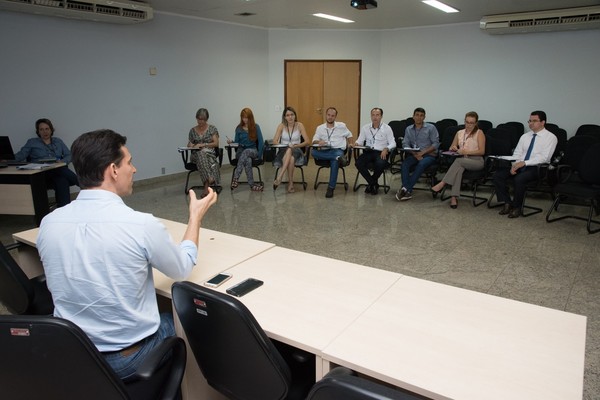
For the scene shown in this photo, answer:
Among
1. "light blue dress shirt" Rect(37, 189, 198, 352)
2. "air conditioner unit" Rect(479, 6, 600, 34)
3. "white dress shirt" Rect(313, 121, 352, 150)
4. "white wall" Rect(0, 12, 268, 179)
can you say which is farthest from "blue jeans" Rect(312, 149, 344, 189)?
"light blue dress shirt" Rect(37, 189, 198, 352)

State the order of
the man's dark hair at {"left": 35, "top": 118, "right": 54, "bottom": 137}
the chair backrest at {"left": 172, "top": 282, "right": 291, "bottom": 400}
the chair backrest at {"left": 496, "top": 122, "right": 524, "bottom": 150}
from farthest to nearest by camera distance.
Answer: the chair backrest at {"left": 496, "top": 122, "right": 524, "bottom": 150} → the man's dark hair at {"left": 35, "top": 118, "right": 54, "bottom": 137} → the chair backrest at {"left": 172, "top": 282, "right": 291, "bottom": 400}

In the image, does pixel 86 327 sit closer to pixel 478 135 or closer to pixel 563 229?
pixel 563 229

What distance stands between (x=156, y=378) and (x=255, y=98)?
8341 millimetres

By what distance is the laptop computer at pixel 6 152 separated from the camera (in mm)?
5227

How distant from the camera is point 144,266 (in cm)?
160

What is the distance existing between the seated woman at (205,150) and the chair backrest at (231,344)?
16.9 feet

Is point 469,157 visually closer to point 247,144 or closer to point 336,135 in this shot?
point 336,135

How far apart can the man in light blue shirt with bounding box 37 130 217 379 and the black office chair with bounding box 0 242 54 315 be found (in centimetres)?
Result: 69

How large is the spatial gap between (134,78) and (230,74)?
218cm

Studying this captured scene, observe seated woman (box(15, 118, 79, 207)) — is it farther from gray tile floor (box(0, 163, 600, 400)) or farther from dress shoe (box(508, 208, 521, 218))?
dress shoe (box(508, 208, 521, 218))

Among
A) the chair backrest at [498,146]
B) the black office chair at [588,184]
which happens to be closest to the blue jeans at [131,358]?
the black office chair at [588,184]

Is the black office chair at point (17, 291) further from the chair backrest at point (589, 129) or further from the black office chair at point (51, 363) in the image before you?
the chair backrest at point (589, 129)

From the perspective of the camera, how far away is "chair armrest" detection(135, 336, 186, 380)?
4.89ft

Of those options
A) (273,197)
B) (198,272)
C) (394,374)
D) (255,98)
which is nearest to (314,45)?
(255,98)
